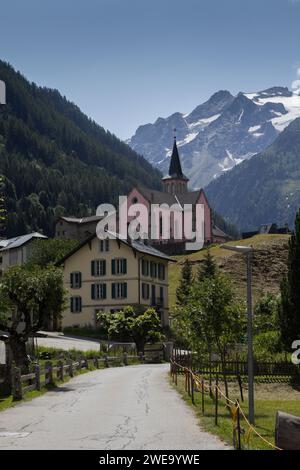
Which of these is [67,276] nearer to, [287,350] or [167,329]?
[167,329]

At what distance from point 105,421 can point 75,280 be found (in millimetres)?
59227

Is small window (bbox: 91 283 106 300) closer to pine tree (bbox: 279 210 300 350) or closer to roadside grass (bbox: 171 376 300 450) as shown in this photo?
pine tree (bbox: 279 210 300 350)

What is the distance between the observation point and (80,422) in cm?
2077

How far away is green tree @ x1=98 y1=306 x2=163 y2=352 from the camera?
63.5 meters

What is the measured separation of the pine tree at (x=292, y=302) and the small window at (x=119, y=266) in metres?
34.3

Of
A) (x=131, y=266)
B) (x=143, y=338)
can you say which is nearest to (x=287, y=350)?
(x=143, y=338)

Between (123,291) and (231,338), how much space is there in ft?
144

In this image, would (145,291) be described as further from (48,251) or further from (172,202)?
(172,202)

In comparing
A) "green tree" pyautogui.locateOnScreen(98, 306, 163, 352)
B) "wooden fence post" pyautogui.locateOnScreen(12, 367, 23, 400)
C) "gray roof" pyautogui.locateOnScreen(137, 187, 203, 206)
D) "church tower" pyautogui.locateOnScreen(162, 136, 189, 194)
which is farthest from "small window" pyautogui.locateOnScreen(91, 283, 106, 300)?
"church tower" pyautogui.locateOnScreen(162, 136, 189, 194)

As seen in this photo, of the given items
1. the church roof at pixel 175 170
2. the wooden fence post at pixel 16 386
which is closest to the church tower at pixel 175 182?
the church roof at pixel 175 170

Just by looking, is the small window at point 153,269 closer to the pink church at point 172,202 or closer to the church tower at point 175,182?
the pink church at point 172,202

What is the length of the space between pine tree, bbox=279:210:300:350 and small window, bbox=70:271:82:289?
3821 centimetres
